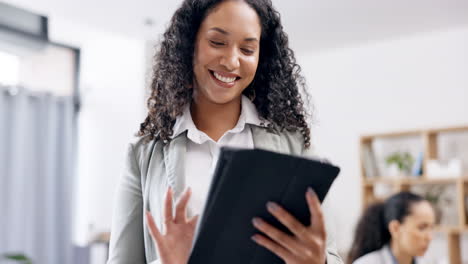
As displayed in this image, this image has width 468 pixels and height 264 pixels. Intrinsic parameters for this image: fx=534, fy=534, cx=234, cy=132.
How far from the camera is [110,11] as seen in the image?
414 centimetres

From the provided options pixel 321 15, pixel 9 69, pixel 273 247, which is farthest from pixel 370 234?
pixel 9 69

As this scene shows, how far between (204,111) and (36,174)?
3.91 m

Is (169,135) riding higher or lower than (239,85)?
lower

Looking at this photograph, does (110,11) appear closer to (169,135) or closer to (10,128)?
(10,128)

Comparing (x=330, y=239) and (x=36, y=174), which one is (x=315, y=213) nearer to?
(x=330, y=239)

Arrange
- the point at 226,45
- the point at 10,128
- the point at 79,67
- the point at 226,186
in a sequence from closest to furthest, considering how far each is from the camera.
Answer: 1. the point at 226,186
2. the point at 226,45
3. the point at 10,128
4. the point at 79,67

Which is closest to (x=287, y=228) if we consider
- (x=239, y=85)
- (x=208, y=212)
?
(x=208, y=212)

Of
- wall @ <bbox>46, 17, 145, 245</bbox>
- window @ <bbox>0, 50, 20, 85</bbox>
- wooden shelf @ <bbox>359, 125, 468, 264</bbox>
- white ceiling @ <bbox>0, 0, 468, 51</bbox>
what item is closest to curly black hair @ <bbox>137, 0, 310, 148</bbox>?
white ceiling @ <bbox>0, 0, 468, 51</bbox>

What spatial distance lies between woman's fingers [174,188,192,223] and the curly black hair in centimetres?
23

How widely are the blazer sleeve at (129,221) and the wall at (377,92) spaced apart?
3.57 m

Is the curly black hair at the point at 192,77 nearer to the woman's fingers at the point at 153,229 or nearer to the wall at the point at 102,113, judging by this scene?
the woman's fingers at the point at 153,229

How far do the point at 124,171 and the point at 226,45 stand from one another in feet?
1.11

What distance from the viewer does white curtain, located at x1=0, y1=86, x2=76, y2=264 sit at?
4406mm

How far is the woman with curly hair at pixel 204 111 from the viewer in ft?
3.38
